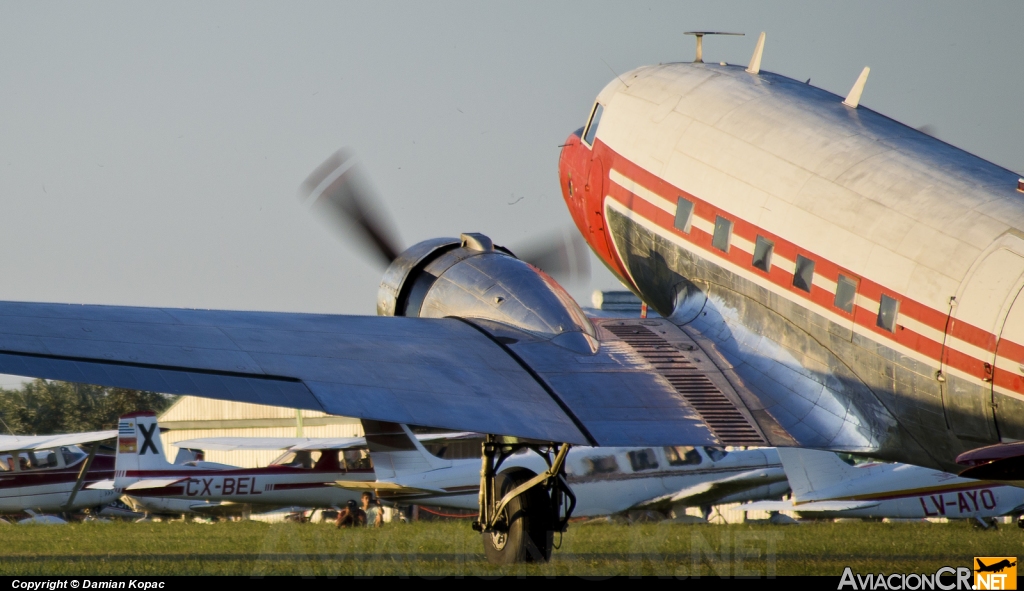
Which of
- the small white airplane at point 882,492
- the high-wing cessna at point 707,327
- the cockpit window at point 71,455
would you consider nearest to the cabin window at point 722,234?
the high-wing cessna at point 707,327

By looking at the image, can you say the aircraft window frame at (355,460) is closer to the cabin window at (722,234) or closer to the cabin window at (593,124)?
the cabin window at (593,124)

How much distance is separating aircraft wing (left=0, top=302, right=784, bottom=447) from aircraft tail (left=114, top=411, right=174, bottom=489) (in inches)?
743

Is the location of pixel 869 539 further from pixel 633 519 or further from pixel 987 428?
pixel 987 428

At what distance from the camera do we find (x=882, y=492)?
21.8 m

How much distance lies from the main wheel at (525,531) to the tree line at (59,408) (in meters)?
45.6

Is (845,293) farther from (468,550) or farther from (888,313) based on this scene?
(468,550)

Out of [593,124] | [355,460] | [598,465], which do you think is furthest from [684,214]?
[355,460]

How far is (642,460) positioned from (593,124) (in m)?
13.7

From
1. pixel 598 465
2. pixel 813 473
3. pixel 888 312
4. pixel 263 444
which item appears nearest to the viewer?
pixel 888 312

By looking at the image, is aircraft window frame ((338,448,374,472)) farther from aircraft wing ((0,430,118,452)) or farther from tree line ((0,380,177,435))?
tree line ((0,380,177,435))

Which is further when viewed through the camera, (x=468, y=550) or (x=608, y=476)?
(x=608, y=476)

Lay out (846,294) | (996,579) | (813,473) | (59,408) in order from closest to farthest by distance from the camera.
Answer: (996,579), (846,294), (813,473), (59,408)

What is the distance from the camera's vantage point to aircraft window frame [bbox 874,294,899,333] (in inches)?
341

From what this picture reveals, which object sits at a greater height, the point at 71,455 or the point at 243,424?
the point at 71,455
